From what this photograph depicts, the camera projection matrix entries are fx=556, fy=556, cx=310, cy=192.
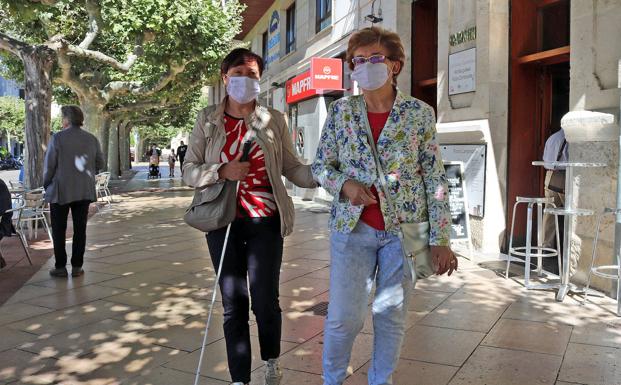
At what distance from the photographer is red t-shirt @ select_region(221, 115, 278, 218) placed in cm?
284

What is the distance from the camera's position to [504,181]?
7066mm

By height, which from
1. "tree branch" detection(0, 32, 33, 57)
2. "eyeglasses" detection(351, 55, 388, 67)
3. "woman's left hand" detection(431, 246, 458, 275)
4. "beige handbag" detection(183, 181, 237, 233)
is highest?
"tree branch" detection(0, 32, 33, 57)

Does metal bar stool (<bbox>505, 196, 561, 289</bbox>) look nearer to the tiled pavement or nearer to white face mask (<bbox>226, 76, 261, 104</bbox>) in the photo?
the tiled pavement

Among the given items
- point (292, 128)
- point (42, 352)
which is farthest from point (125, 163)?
point (42, 352)

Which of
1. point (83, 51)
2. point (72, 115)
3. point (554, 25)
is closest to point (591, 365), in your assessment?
point (554, 25)

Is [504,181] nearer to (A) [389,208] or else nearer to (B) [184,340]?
(B) [184,340]

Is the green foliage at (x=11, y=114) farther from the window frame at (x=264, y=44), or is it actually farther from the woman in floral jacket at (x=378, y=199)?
the woman in floral jacket at (x=378, y=199)

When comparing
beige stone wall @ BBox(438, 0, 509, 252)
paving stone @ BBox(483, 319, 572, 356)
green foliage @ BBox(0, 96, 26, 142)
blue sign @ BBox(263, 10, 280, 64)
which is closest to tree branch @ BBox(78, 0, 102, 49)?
blue sign @ BBox(263, 10, 280, 64)

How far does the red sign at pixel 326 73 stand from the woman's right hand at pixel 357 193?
1040 centimetres

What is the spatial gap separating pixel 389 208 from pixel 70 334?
2.96 m

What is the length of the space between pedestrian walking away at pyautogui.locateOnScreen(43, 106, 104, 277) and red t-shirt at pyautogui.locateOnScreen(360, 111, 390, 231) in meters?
4.50

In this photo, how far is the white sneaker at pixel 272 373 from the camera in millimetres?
3064

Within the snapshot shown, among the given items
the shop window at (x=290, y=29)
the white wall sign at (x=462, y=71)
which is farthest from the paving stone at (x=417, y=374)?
the shop window at (x=290, y=29)

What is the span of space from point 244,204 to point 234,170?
21 centimetres
